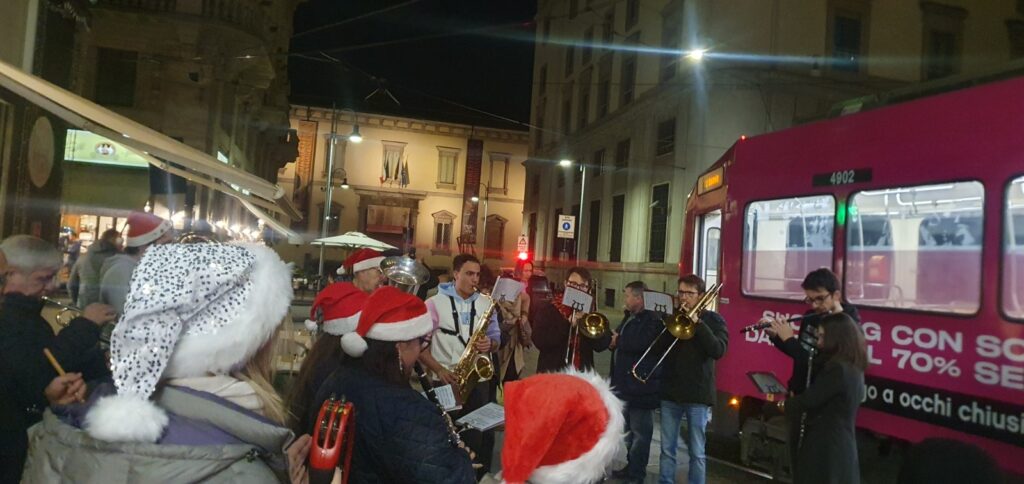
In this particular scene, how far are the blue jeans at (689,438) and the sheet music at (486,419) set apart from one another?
8.80 ft

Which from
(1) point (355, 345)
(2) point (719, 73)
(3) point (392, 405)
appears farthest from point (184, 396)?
(2) point (719, 73)

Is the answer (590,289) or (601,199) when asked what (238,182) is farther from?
(601,199)

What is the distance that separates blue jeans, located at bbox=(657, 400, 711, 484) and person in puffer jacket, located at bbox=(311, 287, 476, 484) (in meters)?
3.63

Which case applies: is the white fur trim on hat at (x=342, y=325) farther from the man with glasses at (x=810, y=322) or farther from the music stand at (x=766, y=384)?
the music stand at (x=766, y=384)

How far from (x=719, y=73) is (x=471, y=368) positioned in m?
19.9

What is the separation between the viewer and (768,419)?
7098 mm

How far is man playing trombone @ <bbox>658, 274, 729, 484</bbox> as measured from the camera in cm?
586

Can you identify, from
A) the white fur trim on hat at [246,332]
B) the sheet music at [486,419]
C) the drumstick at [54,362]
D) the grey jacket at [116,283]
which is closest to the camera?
the white fur trim on hat at [246,332]

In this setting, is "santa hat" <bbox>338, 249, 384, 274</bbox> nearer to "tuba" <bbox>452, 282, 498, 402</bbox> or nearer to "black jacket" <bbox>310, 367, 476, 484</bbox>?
"tuba" <bbox>452, 282, 498, 402</bbox>

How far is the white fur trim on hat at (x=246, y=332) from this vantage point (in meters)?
1.85

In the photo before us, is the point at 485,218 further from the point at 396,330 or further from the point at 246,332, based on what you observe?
the point at 246,332

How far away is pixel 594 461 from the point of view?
212 centimetres

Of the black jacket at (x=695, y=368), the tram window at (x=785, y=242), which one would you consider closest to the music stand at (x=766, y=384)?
the black jacket at (x=695, y=368)

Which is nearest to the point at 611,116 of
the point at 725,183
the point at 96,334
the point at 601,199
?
the point at 601,199
